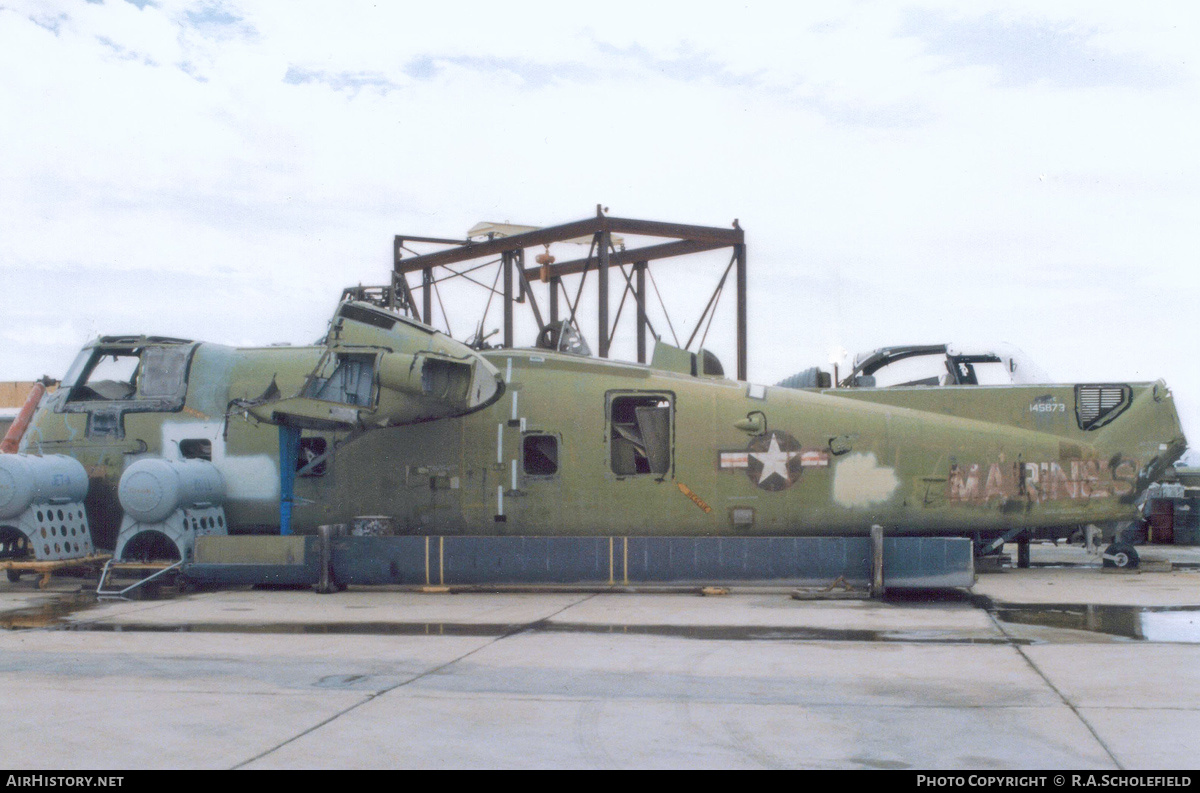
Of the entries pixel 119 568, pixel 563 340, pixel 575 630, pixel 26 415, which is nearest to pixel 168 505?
pixel 119 568

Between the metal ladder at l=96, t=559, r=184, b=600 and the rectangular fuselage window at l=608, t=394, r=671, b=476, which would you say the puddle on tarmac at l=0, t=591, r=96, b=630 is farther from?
the rectangular fuselage window at l=608, t=394, r=671, b=476

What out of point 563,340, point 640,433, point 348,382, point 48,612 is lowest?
point 48,612

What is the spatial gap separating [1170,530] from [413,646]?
20.8 metres

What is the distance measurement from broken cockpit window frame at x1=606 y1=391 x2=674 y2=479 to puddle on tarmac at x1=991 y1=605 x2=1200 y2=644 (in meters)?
4.42

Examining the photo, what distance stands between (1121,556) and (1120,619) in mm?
5809

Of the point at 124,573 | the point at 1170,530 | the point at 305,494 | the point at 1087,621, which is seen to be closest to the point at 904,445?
the point at 1087,621

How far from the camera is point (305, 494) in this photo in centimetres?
1408

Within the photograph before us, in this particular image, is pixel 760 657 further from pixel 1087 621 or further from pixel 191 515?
pixel 191 515

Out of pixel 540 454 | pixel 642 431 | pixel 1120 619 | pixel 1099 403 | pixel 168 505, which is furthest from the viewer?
pixel 1099 403

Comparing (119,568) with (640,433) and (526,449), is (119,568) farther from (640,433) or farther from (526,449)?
(640,433)

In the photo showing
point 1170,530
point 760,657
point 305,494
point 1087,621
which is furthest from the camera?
point 1170,530

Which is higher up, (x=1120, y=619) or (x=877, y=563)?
(x=877, y=563)

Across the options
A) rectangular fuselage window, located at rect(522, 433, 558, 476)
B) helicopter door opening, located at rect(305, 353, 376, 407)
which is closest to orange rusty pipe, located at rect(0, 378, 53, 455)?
helicopter door opening, located at rect(305, 353, 376, 407)

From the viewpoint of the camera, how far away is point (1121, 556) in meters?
15.3
